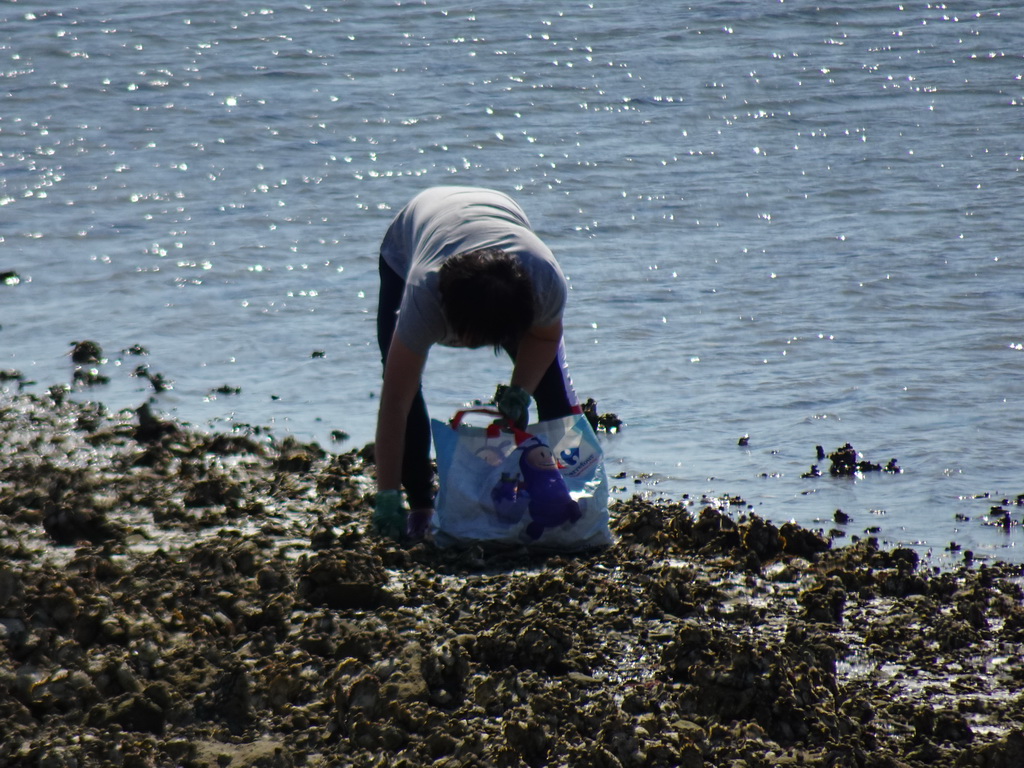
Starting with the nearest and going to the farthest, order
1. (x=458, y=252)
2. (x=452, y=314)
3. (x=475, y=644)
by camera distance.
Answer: (x=475, y=644), (x=452, y=314), (x=458, y=252)

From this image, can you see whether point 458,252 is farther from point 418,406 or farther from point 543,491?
point 543,491

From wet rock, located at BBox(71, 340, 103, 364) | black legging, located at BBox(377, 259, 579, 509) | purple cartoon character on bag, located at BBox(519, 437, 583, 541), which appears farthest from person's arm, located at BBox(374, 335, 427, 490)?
wet rock, located at BBox(71, 340, 103, 364)

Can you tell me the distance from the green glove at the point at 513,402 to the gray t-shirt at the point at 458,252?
0.35 metres

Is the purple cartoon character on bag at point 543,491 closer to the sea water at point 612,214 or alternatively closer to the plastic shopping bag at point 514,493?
the plastic shopping bag at point 514,493

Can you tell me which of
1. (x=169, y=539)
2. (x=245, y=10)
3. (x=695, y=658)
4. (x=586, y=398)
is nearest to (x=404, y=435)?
Answer: (x=169, y=539)

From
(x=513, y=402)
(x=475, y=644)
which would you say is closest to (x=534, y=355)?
(x=513, y=402)

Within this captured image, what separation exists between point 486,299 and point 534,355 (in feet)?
2.35

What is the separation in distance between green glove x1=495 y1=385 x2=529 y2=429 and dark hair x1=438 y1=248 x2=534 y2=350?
599 mm

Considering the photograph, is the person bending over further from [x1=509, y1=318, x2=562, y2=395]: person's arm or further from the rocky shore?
the rocky shore

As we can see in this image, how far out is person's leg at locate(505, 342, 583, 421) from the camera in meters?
4.77

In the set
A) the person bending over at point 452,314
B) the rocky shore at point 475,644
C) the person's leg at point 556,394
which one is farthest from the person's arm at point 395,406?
the person's leg at point 556,394

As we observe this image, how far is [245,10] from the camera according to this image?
20.9m

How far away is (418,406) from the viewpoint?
4.64 m

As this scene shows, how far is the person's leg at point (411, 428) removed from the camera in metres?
4.62
